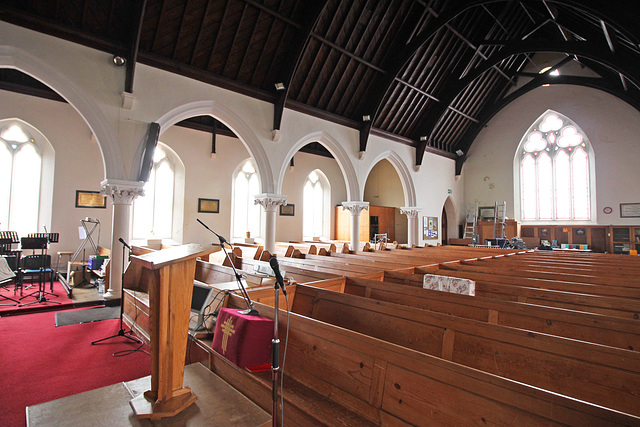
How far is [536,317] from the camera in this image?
2.05 m

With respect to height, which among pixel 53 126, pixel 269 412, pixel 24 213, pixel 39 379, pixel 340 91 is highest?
pixel 340 91

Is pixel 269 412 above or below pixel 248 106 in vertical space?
below

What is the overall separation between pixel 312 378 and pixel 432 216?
11.5 metres

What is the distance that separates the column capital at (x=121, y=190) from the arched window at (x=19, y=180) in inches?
135

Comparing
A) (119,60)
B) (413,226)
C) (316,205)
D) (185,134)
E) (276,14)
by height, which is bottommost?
(413,226)

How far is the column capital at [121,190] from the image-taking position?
18.1ft

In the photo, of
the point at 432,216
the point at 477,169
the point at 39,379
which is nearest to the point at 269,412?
the point at 39,379

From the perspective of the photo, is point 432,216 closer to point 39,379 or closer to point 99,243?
point 99,243

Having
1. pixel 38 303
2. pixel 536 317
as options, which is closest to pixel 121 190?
pixel 38 303

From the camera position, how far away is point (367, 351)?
59.5 inches

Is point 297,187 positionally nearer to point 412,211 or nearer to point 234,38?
point 412,211

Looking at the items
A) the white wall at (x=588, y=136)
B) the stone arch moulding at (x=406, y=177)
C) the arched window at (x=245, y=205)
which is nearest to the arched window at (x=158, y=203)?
the arched window at (x=245, y=205)

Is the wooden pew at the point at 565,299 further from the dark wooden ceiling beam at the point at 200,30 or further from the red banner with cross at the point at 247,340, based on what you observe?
the dark wooden ceiling beam at the point at 200,30

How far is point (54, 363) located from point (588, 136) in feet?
48.1
